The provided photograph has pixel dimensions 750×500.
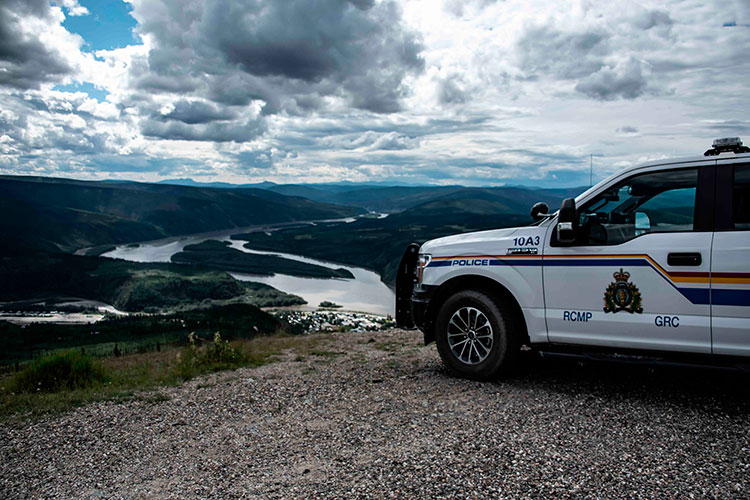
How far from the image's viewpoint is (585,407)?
5.07 m

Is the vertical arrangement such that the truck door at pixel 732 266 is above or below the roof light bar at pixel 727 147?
below

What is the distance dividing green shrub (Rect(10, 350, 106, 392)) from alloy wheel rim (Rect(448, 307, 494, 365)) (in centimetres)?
470

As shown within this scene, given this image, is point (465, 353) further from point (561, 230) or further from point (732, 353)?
point (732, 353)

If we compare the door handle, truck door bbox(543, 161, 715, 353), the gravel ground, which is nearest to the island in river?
the gravel ground

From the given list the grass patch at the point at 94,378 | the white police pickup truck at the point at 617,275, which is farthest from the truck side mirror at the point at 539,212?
the grass patch at the point at 94,378

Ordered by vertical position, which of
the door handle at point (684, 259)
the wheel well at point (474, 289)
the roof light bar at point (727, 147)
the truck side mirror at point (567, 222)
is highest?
the roof light bar at point (727, 147)

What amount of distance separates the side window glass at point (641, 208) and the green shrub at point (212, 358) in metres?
5.38

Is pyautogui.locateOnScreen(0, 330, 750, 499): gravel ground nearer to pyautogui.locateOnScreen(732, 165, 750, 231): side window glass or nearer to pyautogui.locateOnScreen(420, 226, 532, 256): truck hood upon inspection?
pyautogui.locateOnScreen(732, 165, 750, 231): side window glass

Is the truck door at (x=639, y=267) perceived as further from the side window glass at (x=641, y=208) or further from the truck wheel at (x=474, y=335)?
the truck wheel at (x=474, y=335)

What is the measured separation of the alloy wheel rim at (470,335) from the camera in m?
5.91

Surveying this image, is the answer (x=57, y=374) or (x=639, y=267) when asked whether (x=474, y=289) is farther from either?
(x=57, y=374)

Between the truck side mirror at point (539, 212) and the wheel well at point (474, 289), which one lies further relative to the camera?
the truck side mirror at point (539, 212)

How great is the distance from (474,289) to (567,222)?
1359mm

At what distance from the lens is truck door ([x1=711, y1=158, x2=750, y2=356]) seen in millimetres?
4516
